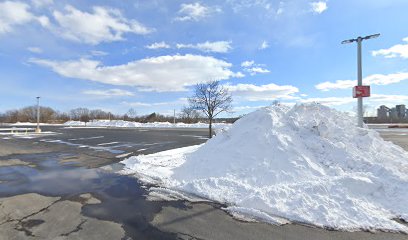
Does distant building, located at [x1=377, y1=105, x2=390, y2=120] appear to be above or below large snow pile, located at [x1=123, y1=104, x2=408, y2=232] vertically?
above

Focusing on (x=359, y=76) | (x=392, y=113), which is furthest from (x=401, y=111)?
(x=359, y=76)

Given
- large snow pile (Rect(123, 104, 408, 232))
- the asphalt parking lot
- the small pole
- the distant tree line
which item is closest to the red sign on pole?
the small pole

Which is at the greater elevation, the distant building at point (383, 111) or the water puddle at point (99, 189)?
the distant building at point (383, 111)

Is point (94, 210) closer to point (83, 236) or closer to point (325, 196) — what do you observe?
point (83, 236)

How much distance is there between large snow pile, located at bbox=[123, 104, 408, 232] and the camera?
18.8 ft

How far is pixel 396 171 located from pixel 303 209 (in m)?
3.43

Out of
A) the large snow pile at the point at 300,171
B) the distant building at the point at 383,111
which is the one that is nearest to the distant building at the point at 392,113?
the distant building at the point at 383,111

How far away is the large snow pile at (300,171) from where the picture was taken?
572 centimetres

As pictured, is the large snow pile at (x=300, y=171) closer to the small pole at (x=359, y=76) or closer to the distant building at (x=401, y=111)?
the small pole at (x=359, y=76)

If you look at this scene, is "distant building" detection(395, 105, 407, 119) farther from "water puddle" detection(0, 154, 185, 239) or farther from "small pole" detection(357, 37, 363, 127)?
"water puddle" detection(0, 154, 185, 239)

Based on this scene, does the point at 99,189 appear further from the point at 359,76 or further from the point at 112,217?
the point at 359,76

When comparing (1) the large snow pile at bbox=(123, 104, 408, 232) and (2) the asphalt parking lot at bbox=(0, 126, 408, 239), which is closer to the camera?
(2) the asphalt parking lot at bbox=(0, 126, 408, 239)

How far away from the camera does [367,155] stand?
27.9 ft

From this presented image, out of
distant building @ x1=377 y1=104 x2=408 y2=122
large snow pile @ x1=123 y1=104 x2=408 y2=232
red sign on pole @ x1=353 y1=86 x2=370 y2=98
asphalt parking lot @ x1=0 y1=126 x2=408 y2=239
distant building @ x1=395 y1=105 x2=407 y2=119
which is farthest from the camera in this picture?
distant building @ x1=395 y1=105 x2=407 y2=119
